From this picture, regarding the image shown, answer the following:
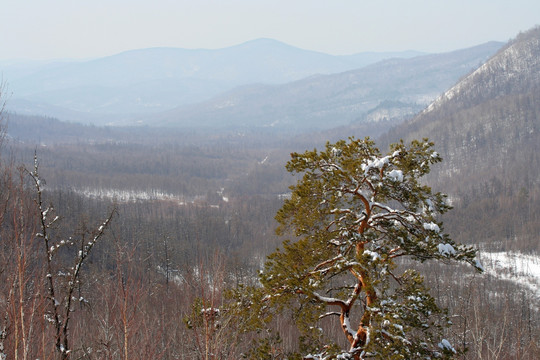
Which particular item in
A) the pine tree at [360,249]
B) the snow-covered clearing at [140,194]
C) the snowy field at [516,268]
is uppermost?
the pine tree at [360,249]

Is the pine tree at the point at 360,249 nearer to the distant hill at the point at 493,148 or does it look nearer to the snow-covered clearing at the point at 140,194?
the distant hill at the point at 493,148

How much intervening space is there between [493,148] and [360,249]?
159m

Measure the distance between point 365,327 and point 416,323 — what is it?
3.07 feet

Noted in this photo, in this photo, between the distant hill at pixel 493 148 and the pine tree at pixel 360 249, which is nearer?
the pine tree at pixel 360 249

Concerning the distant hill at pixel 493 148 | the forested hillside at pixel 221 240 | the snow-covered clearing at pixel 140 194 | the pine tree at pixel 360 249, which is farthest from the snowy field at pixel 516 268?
the snow-covered clearing at pixel 140 194

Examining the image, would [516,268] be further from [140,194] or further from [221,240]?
[140,194]

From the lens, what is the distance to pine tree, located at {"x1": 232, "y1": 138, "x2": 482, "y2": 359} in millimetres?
8508

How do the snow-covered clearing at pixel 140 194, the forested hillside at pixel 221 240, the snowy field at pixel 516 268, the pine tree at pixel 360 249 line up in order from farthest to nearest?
the snow-covered clearing at pixel 140 194 < the snowy field at pixel 516 268 < the pine tree at pixel 360 249 < the forested hillside at pixel 221 240

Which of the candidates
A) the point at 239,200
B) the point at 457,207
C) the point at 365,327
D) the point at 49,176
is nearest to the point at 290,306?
the point at 365,327

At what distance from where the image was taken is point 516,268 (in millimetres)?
A: 79000

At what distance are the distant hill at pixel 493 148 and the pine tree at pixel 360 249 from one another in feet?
298

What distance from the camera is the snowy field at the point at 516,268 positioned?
73250 mm

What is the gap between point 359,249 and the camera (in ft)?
31.9

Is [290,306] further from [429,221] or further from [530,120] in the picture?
[530,120]
